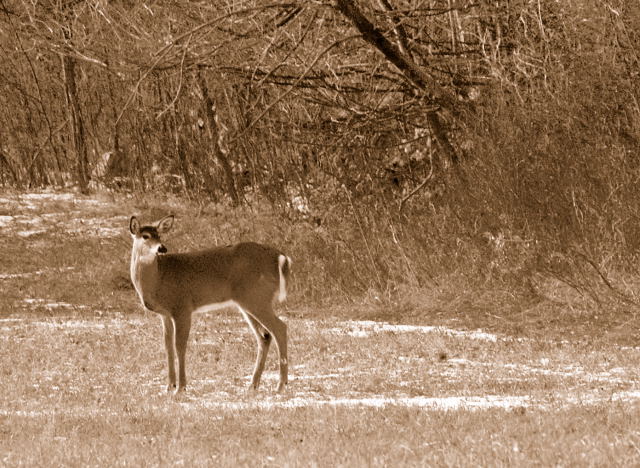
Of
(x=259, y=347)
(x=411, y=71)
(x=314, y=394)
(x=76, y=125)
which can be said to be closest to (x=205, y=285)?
(x=259, y=347)

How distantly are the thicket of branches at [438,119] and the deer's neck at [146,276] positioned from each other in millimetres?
3855

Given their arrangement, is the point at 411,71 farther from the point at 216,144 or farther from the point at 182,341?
the point at 216,144

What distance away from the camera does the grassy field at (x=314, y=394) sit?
7645 millimetres

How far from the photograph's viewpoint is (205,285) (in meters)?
11.1

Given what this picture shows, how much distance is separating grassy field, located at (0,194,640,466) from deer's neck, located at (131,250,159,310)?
0.74 meters

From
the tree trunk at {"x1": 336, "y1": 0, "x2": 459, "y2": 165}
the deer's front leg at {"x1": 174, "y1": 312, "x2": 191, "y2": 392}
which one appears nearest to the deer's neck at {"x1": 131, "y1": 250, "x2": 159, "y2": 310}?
the deer's front leg at {"x1": 174, "y1": 312, "x2": 191, "y2": 392}

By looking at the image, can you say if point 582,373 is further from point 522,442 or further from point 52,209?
point 52,209

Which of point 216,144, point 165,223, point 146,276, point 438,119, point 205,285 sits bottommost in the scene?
point 205,285

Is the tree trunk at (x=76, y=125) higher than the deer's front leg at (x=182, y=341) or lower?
higher

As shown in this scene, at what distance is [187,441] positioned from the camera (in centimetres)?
813

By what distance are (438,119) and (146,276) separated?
7371 millimetres

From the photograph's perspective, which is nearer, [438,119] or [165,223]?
[165,223]

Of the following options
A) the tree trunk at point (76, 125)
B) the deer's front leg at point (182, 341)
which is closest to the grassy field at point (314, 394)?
the deer's front leg at point (182, 341)

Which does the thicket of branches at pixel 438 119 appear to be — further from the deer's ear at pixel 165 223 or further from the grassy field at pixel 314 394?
the deer's ear at pixel 165 223
